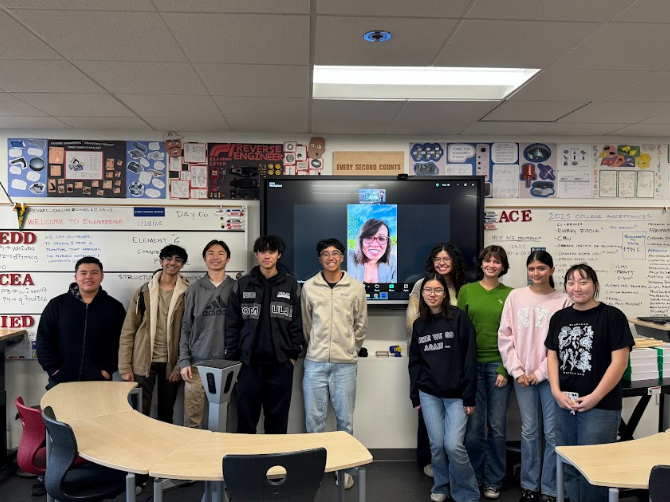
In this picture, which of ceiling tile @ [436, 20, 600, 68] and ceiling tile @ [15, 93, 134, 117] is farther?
ceiling tile @ [15, 93, 134, 117]

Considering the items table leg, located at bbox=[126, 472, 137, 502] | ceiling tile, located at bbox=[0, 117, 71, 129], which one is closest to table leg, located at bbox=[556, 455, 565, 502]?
table leg, located at bbox=[126, 472, 137, 502]

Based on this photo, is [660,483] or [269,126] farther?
[269,126]

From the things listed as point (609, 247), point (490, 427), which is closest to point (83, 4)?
point (490, 427)

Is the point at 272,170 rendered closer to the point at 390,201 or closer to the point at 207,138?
the point at 207,138

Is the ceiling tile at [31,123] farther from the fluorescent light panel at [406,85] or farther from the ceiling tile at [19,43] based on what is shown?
the fluorescent light panel at [406,85]

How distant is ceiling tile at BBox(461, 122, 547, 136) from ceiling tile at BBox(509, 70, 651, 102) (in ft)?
2.01

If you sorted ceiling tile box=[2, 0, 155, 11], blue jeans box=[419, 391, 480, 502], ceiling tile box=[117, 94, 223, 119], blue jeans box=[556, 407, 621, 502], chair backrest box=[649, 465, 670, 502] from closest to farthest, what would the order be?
chair backrest box=[649, 465, 670, 502]
ceiling tile box=[2, 0, 155, 11]
blue jeans box=[556, 407, 621, 502]
blue jeans box=[419, 391, 480, 502]
ceiling tile box=[117, 94, 223, 119]

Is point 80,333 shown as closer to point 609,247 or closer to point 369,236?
point 369,236

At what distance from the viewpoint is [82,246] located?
13.2 feet

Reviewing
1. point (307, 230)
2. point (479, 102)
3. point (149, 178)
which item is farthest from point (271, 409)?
point (479, 102)

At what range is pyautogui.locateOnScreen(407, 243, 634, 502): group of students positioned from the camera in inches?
107

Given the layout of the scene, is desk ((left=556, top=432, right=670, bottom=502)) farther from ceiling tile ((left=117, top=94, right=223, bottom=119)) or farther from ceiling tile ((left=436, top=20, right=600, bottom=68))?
ceiling tile ((left=117, top=94, right=223, bottom=119))

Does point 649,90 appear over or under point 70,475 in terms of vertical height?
over

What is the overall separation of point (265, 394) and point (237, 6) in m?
2.54
